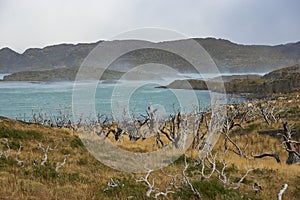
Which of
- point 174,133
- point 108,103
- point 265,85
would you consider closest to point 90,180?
point 174,133

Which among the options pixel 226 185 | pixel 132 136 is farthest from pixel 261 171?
pixel 132 136

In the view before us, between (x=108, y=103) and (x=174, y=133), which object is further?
(x=108, y=103)

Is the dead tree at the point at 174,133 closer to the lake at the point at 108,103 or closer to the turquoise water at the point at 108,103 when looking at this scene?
the lake at the point at 108,103

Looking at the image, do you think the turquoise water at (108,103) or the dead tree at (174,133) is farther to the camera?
the turquoise water at (108,103)

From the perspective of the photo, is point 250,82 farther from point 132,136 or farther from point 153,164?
point 153,164

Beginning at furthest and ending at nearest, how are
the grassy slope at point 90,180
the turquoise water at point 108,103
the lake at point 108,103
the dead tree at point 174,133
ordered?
1. the turquoise water at point 108,103
2. the lake at point 108,103
3. the dead tree at point 174,133
4. the grassy slope at point 90,180

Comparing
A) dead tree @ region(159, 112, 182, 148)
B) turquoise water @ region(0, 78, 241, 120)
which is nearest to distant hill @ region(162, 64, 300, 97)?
turquoise water @ region(0, 78, 241, 120)

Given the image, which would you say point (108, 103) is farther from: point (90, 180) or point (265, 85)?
point (90, 180)

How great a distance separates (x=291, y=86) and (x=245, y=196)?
11384 cm

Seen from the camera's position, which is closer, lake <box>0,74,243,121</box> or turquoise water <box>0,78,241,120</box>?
lake <box>0,74,243,121</box>

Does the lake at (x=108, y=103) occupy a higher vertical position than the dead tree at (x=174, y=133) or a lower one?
lower

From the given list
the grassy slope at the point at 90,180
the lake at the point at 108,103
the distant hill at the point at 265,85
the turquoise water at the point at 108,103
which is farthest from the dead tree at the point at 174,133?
the distant hill at the point at 265,85

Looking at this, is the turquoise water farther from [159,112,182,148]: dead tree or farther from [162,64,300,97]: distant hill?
[159,112,182,148]: dead tree

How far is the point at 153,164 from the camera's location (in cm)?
1259
